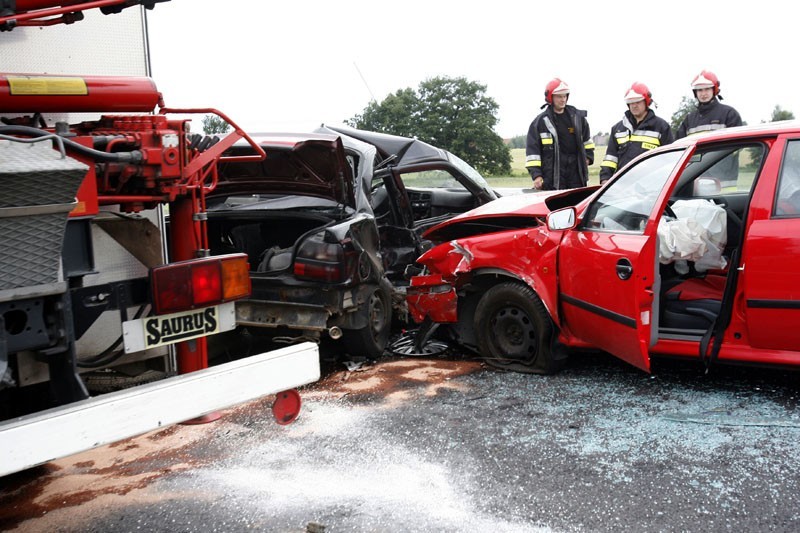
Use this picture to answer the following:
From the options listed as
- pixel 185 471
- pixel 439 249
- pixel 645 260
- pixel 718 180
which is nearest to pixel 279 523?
pixel 185 471

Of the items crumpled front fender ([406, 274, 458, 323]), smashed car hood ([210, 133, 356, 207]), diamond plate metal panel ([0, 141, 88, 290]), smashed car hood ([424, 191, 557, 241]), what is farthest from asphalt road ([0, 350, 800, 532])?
smashed car hood ([210, 133, 356, 207])

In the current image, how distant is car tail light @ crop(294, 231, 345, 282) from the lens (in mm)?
5305

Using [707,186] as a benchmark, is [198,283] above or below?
below

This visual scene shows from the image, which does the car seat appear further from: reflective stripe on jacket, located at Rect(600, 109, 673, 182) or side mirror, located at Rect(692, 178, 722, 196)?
reflective stripe on jacket, located at Rect(600, 109, 673, 182)

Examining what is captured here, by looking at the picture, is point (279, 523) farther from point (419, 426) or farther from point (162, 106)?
point (162, 106)

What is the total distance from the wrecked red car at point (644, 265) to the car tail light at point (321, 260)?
2.24ft

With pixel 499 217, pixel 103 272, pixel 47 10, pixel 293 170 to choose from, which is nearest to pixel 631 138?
pixel 499 217

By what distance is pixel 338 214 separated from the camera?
5820 millimetres

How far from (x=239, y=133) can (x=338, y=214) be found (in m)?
2.22

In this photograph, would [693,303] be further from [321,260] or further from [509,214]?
[321,260]

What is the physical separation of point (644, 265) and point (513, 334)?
139 centimetres

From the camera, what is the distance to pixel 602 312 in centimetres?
439

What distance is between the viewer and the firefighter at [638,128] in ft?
25.1

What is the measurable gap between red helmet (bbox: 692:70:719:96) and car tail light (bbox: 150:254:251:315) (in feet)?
18.8
